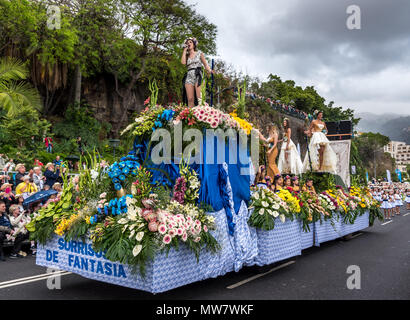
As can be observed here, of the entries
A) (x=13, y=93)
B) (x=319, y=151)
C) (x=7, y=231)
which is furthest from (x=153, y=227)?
(x=13, y=93)

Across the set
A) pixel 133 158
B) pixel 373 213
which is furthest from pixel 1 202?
pixel 373 213

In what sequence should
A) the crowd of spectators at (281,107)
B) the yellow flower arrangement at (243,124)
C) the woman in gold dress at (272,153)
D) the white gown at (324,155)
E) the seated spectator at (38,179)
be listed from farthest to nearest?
the crowd of spectators at (281,107), the seated spectator at (38,179), the white gown at (324,155), the woman in gold dress at (272,153), the yellow flower arrangement at (243,124)

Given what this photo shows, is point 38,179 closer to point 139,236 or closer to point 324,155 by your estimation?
point 324,155

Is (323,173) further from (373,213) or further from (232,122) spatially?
(232,122)

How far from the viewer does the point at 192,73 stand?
707cm

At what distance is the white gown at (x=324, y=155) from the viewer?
40.6 ft

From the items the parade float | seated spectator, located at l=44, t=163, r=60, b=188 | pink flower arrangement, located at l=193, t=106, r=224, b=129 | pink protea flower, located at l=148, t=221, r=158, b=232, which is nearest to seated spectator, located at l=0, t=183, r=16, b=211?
seated spectator, located at l=44, t=163, r=60, b=188

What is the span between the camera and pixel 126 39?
26375 mm

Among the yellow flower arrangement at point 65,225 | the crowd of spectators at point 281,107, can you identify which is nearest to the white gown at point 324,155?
the yellow flower arrangement at point 65,225

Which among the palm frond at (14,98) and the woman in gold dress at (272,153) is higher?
the palm frond at (14,98)

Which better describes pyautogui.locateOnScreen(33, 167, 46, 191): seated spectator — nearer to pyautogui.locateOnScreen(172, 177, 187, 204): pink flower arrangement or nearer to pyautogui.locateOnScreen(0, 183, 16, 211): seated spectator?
pyautogui.locateOnScreen(0, 183, 16, 211): seated spectator

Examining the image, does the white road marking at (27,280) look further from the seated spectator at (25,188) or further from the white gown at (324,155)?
the white gown at (324,155)

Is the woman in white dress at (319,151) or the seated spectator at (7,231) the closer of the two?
the seated spectator at (7,231)

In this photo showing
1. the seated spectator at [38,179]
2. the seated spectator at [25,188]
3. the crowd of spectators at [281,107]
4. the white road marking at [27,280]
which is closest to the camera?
the white road marking at [27,280]
